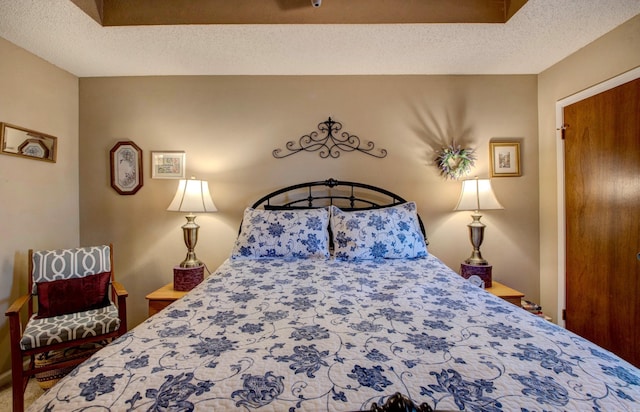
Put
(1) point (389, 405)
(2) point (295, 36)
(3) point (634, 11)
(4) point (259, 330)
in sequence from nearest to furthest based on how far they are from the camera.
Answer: (1) point (389, 405) < (4) point (259, 330) < (3) point (634, 11) < (2) point (295, 36)

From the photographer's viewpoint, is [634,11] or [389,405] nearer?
[389,405]

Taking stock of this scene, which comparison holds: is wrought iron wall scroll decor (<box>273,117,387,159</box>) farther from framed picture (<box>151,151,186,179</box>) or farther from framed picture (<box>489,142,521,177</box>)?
framed picture (<box>489,142,521,177</box>)

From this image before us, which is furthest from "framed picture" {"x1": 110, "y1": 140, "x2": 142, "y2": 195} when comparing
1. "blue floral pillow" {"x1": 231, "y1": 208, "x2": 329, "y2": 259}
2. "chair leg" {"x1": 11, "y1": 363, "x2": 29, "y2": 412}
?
"chair leg" {"x1": 11, "y1": 363, "x2": 29, "y2": 412}

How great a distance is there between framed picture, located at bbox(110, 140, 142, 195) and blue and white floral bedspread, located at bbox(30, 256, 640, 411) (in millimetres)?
1818

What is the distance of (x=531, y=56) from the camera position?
221 cm

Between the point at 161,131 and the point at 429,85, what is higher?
the point at 429,85

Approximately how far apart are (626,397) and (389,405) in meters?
0.59

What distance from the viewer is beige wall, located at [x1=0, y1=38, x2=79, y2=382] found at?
6.34ft

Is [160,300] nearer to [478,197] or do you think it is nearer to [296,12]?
[296,12]

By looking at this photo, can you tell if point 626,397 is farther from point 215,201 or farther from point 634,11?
point 215,201

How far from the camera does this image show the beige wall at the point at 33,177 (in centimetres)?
193

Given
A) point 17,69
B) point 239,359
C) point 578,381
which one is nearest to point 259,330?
point 239,359

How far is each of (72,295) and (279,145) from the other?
1.92m

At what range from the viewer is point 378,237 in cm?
195
